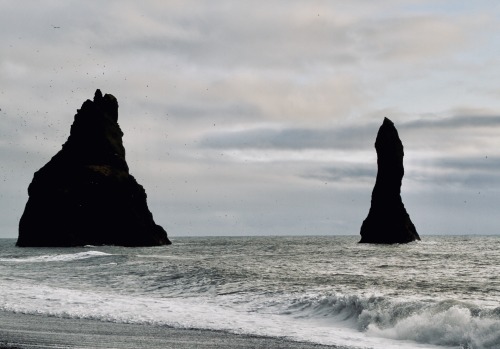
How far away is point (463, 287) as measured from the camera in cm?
2994

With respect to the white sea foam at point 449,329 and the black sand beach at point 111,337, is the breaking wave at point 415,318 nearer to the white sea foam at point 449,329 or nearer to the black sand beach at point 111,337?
the white sea foam at point 449,329

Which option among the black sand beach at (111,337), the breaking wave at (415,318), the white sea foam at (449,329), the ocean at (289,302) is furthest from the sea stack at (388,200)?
the black sand beach at (111,337)

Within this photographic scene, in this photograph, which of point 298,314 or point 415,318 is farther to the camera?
point 298,314

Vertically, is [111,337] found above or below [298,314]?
above

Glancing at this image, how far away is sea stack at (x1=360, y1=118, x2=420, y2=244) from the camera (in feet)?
394

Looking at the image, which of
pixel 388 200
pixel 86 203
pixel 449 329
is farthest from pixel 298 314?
pixel 388 200

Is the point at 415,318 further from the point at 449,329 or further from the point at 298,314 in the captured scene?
the point at 298,314

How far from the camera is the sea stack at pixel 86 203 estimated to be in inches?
3878

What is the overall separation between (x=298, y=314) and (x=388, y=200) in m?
105

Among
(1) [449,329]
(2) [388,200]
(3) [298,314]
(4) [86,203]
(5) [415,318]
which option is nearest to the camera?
(1) [449,329]

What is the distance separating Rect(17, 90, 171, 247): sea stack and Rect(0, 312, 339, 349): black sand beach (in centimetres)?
8194

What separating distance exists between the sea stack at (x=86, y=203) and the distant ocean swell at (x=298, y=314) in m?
75.4

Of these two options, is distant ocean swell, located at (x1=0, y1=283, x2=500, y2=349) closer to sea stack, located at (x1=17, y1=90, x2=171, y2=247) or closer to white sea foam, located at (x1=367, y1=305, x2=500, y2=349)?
white sea foam, located at (x1=367, y1=305, x2=500, y2=349)

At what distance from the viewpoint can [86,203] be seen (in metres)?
102
